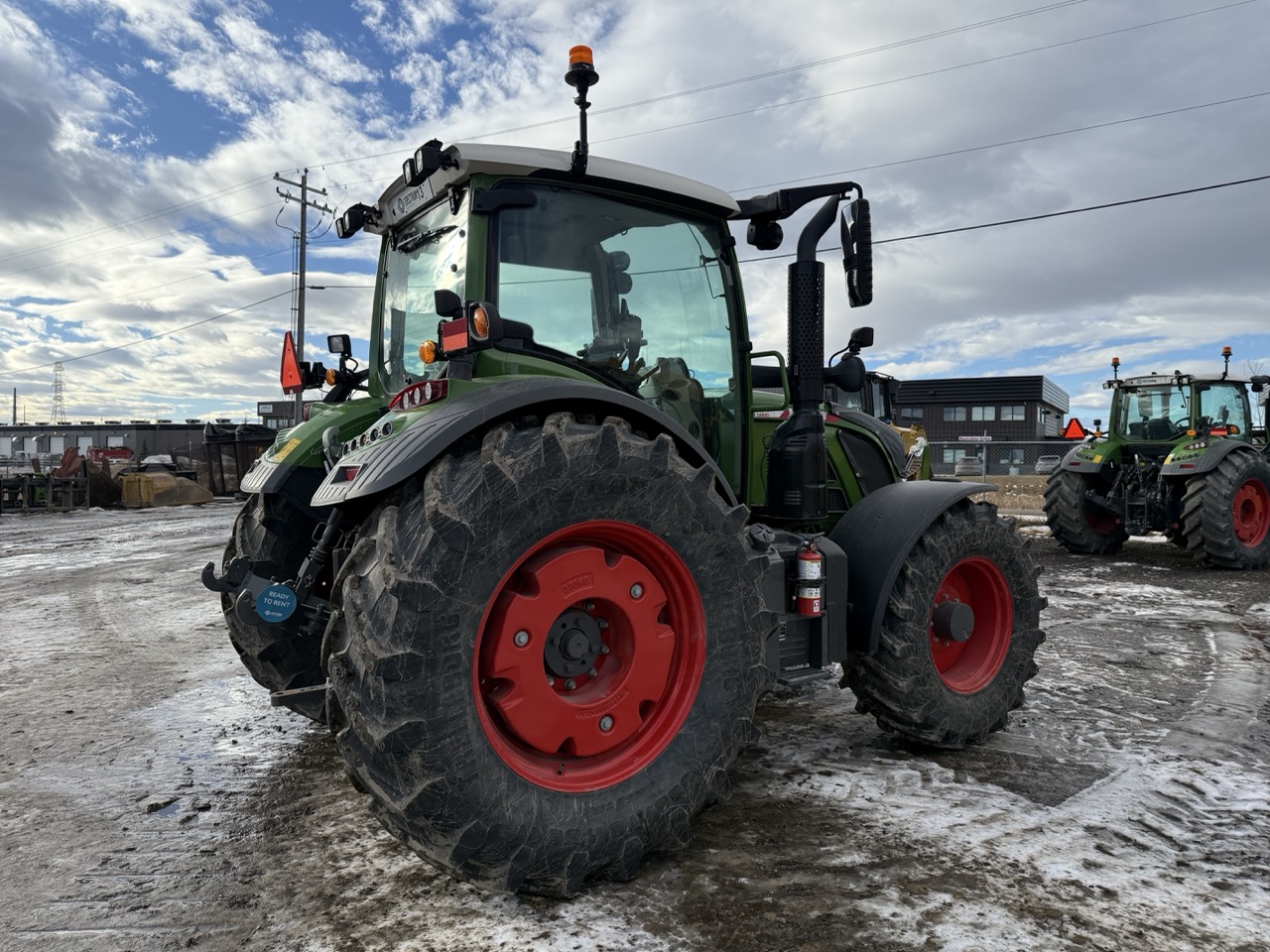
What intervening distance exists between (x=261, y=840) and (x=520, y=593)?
53.2 inches

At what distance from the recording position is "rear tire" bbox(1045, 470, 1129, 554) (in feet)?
36.7

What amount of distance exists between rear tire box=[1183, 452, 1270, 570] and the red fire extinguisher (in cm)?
858

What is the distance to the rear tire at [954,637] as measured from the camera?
358 centimetres

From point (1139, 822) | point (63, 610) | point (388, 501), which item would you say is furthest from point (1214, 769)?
point (63, 610)

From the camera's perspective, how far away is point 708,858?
2768mm

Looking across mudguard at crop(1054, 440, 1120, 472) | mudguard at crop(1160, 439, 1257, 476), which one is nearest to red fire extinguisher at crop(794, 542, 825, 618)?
mudguard at crop(1160, 439, 1257, 476)

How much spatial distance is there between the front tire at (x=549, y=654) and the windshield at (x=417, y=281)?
0.90 m

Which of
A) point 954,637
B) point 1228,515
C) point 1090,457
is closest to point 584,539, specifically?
point 954,637

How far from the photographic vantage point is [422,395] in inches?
113

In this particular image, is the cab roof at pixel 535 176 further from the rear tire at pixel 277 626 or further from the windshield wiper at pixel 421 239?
the rear tire at pixel 277 626

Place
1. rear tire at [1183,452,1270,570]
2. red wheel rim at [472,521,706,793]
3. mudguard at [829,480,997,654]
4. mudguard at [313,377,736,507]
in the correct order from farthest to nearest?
1. rear tire at [1183,452,1270,570]
2. mudguard at [829,480,997,654]
3. red wheel rim at [472,521,706,793]
4. mudguard at [313,377,736,507]

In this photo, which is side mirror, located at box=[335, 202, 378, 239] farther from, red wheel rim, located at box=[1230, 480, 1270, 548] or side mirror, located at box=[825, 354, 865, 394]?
red wheel rim, located at box=[1230, 480, 1270, 548]

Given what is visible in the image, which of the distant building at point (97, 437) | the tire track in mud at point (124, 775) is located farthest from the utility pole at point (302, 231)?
the tire track in mud at point (124, 775)

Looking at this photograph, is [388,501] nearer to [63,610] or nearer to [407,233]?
[407,233]
